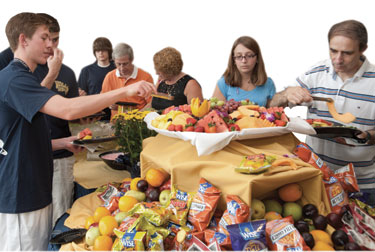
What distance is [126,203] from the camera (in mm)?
1973

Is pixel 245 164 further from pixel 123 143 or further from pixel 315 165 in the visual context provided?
pixel 123 143

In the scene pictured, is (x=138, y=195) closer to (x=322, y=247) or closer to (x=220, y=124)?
(x=220, y=124)

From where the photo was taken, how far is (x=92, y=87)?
191 inches

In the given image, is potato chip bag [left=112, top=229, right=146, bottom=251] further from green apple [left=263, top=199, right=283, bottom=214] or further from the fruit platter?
green apple [left=263, top=199, right=283, bottom=214]

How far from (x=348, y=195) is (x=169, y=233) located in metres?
1.22

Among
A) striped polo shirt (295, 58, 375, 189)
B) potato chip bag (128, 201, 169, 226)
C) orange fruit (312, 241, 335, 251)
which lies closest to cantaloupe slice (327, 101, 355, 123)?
striped polo shirt (295, 58, 375, 189)

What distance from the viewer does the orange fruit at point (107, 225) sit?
5.86ft

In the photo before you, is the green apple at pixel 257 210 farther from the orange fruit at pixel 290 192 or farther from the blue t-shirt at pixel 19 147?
the blue t-shirt at pixel 19 147

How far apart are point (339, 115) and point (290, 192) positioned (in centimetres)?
102

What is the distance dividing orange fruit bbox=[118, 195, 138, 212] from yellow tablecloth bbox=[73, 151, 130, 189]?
2.52 ft

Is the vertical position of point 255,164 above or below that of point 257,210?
above

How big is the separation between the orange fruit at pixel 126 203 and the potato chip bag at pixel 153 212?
95 millimetres

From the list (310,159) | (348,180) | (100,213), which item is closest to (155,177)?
(100,213)

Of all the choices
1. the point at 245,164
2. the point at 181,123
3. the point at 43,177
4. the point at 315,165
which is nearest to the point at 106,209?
the point at 43,177
